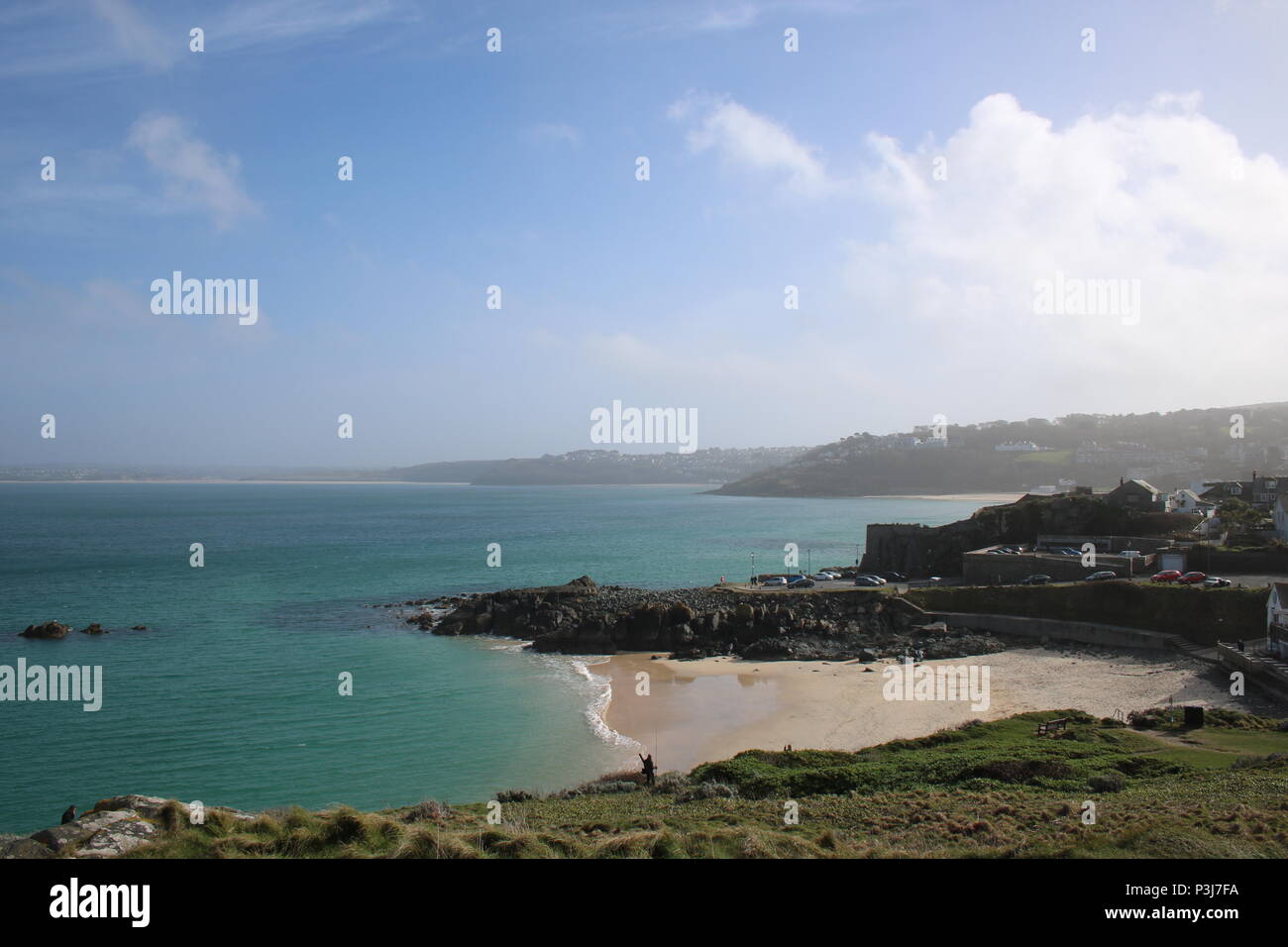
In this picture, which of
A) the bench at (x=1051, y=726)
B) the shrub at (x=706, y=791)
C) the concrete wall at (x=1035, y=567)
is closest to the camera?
the shrub at (x=706, y=791)

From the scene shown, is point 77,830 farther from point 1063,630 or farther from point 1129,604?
point 1129,604

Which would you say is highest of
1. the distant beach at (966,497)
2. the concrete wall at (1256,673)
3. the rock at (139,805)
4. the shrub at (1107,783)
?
the rock at (139,805)

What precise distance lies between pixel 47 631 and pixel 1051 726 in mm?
39081

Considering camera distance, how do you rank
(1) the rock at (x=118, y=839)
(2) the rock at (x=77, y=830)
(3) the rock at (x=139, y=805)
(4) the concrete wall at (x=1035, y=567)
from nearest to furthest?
(1) the rock at (x=118, y=839) → (2) the rock at (x=77, y=830) → (3) the rock at (x=139, y=805) → (4) the concrete wall at (x=1035, y=567)

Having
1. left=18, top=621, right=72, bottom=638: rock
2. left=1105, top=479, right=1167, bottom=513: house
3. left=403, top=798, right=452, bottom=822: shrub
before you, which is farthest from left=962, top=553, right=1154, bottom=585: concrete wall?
left=18, top=621, right=72, bottom=638: rock

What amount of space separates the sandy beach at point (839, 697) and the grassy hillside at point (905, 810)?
2630 millimetres

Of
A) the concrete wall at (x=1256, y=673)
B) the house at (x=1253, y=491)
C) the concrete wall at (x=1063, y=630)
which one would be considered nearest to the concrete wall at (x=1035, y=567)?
the concrete wall at (x=1063, y=630)

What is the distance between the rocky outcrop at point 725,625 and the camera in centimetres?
3306

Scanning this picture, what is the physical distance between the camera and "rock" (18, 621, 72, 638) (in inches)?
1462

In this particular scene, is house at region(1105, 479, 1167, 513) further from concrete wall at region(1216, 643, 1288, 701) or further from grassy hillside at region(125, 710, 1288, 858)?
grassy hillside at region(125, 710, 1288, 858)

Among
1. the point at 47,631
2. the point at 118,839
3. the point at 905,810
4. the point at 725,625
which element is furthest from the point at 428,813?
the point at 47,631

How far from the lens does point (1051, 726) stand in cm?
1989

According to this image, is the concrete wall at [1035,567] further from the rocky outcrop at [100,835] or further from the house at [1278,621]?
the rocky outcrop at [100,835]

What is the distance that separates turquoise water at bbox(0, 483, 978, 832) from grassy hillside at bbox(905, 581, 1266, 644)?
16.1m
